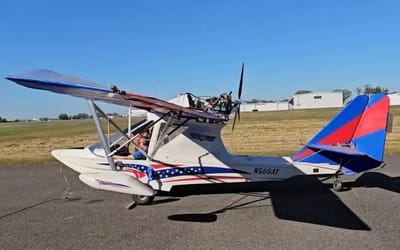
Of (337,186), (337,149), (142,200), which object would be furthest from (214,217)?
(337,186)

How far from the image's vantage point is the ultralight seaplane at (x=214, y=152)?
7640 mm

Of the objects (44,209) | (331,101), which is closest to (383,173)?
(44,209)

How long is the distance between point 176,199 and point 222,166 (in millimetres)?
1361

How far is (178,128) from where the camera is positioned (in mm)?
7859

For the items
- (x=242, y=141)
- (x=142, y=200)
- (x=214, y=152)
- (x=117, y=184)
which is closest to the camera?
(x=117, y=184)

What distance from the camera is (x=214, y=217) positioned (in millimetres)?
6586

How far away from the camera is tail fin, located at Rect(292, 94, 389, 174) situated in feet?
25.7

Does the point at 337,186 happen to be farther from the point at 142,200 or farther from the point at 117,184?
the point at 117,184

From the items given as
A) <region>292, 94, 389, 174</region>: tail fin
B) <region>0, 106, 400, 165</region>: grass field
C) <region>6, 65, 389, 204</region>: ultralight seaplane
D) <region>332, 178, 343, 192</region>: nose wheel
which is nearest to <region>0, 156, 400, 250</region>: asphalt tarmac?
<region>332, 178, 343, 192</region>: nose wheel

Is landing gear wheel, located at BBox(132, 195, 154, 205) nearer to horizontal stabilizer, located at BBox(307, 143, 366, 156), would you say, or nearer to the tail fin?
the tail fin

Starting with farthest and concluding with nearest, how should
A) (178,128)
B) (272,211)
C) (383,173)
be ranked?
(383,173) → (178,128) → (272,211)

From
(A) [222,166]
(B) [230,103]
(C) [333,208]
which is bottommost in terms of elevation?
(C) [333,208]

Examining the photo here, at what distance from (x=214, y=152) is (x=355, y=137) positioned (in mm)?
3398

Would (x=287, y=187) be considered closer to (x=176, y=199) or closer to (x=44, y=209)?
(x=176, y=199)
